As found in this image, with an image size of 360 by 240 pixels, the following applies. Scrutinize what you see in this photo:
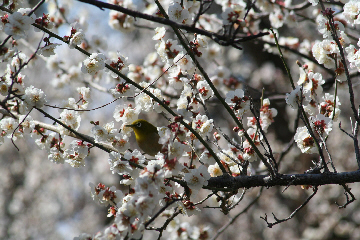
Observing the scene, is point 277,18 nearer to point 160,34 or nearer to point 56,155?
point 160,34

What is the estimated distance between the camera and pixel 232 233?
8.71m

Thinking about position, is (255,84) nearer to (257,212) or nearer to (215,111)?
(215,111)

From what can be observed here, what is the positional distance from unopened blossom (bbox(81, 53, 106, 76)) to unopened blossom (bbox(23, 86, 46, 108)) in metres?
0.31

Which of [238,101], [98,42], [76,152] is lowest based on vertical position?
[76,152]

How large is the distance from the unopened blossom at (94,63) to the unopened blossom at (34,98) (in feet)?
1.01

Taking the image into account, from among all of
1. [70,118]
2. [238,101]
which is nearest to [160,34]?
[238,101]

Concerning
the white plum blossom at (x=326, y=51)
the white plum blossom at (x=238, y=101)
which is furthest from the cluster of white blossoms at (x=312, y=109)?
the white plum blossom at (x=238, y=101)

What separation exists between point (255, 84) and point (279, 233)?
A: 12.7ft

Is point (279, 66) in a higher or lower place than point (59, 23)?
higher

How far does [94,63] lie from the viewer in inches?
75.4

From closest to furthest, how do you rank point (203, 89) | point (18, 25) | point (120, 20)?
1. point (18, 25)
2. point (203, 89)
3. point (120, 20)

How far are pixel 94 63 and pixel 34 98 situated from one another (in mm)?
413

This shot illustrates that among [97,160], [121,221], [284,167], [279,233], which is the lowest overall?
[121,221]

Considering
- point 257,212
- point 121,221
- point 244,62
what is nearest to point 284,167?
point 257,212
